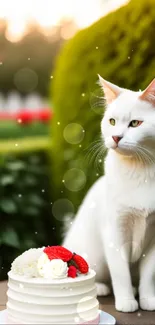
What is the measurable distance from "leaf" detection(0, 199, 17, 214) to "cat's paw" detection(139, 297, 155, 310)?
126cm

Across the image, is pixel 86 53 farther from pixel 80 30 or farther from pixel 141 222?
pixel 141 222

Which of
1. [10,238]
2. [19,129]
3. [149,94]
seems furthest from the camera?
[19,129]

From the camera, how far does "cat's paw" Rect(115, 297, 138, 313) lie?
6.18 ft

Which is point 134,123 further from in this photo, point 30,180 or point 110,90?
point 30,180

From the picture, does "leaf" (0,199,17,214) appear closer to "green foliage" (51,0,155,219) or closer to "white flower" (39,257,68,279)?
A: "green foliage" (51,0,155,219)

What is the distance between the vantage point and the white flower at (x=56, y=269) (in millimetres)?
1616

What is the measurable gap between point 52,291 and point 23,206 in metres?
1.58

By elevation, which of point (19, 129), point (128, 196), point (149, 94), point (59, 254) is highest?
point (149, 94)

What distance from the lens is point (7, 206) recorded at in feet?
9.97

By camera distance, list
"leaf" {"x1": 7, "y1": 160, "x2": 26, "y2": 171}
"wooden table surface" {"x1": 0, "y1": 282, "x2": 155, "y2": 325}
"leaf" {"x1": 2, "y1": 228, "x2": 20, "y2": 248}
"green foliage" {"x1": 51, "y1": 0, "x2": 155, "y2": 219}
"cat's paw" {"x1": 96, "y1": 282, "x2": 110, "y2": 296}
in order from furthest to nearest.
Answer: "leaf" {"x1": 7, "y1": 160, "x2": 26, "y2": 171} < "leaf" {"x1": 2, "y1": 228, "x2": 20, "y2": 248} < "green foliage" {"x1": 51, "y1": 0, "x2": 155, "y2": 219} < "cat's paw" {"x1": 96, "y1": 282, "x2": 110, "y2": 296} < "wooden table surface" {"x1": 0, "y1": 282, "x2": 155, "y2": 325}

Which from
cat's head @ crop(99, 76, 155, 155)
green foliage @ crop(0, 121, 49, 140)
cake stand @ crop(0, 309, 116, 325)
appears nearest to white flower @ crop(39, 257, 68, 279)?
cake stand @ crop(0, 309, 116, 325)

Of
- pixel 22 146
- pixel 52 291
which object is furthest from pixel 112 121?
pixel 22 146

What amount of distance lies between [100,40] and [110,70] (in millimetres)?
164

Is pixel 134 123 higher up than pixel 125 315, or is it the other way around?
pixel 134 123
